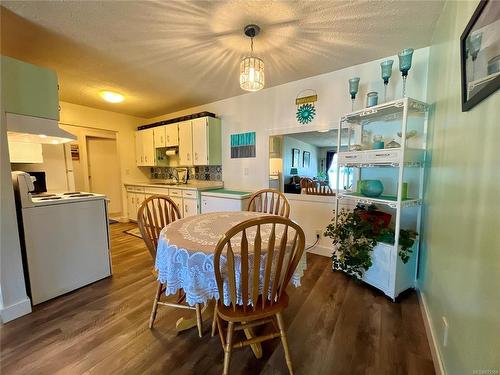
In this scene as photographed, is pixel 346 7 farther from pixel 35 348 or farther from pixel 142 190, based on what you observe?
pixel 142 190

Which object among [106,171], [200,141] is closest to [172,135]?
[200,141]

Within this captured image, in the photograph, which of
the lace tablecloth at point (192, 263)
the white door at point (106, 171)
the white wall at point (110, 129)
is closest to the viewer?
the lace tablecloth at point (192, 263)

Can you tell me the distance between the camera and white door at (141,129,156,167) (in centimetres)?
451

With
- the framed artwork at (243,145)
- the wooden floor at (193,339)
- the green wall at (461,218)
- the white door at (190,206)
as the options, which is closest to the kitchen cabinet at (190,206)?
the white door at (190,206)

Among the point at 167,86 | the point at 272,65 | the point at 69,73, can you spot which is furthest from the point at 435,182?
the point at 69,73

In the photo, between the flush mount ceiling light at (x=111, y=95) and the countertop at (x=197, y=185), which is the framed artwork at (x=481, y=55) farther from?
the flush mount ceiling light at (x=111, y=95)

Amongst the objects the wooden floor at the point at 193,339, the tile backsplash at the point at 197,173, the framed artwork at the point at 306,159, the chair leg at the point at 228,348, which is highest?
the framed artwork at the point at 306,159

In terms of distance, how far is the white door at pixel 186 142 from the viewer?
386 centimetres

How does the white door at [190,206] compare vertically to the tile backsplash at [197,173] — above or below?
below

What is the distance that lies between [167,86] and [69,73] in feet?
3.71

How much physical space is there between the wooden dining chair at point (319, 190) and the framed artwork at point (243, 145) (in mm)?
1068

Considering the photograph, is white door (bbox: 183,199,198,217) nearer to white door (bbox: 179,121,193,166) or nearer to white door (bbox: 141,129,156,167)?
white door (bbox: 179,121,193,166)

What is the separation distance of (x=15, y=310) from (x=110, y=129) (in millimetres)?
3629

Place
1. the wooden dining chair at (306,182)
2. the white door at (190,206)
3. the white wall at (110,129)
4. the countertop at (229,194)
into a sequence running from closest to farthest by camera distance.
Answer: the wooden dining chair at (306,182)
the countertop at (229,194)
the white door at (190,206)
the white wall at (110,129)
